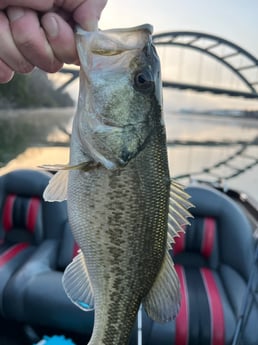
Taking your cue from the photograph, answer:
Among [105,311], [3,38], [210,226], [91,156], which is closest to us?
[3,38]

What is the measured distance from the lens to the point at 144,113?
1485 mm

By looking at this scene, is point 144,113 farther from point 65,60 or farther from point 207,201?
point 207,201

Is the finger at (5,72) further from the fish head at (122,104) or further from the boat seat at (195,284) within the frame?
the boat seat at (195,284)

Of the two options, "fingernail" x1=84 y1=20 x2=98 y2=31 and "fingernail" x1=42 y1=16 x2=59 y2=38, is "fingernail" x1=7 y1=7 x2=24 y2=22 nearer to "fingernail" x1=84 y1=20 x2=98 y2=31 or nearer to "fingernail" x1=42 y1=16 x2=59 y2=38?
"fingernail" x1=42 y1=16 x2=59 y2=38

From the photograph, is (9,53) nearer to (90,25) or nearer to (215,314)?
(90,25)

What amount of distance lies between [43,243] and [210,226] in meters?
1.88

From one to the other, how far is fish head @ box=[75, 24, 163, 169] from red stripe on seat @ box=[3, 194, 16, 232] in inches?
155

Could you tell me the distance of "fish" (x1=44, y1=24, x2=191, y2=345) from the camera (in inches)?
57.4

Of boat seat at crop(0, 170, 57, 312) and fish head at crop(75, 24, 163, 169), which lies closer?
fish head at crop(75, 24, 163, 169)

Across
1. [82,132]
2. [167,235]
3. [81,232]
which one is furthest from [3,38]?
[167,235]

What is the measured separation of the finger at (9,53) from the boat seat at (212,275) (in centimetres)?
257

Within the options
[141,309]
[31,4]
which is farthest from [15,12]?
[141,309]

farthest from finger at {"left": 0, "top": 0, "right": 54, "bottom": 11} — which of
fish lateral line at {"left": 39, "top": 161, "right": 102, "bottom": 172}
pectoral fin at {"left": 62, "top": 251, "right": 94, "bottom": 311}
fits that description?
pectoral fin at {"left": 62, "top": 251, "right": 94, "bottom": 311}

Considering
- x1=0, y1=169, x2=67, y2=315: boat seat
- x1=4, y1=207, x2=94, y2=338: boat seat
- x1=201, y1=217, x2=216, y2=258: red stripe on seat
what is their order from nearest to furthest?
1. x1=4, y1=207, x2=94, y2=338: boat seat
2. x1=201, y1=217, x2=216, y2=258: red stripe on seat
3. x1=0, y1=169, x2=67, y2=315: boat seat
